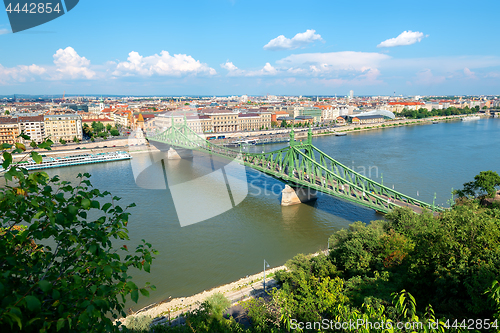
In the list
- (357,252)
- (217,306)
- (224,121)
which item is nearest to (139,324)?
(217,306)

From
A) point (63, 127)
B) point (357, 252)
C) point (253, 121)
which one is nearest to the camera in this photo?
point (357, 252)

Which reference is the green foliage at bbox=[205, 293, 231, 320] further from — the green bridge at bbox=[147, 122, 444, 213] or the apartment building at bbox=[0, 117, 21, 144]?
the apartment building at bbox=[0, 117, 21, 144]

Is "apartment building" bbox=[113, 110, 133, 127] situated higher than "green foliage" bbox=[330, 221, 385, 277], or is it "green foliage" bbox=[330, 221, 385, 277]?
"apartment building" bbox=[113, 110, 133, 127]

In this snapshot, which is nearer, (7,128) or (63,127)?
(7,128)

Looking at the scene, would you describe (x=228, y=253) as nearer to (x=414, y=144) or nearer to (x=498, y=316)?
(x=498, y=316)

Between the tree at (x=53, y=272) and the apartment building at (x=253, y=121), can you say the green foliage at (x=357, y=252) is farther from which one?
the apartment building at (x=253, y=121)

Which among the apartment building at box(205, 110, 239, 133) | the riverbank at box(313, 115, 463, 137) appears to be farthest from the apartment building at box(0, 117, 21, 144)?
the riverbank at box(313, 115, 463, 137)

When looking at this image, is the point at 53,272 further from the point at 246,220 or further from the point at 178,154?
the point at 178,154
